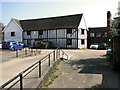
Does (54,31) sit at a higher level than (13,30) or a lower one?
lower

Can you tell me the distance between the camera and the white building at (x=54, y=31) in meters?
23.0

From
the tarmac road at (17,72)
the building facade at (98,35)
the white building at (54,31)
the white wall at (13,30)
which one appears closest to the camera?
the tarmac road at (17,72)

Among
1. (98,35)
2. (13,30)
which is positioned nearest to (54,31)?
(98,35)

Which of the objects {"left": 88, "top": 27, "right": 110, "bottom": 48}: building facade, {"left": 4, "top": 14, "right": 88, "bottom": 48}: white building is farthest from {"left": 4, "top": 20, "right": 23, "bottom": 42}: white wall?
{"left": 88, "top": 27, "right": 110, "bottom": 48}: building facade

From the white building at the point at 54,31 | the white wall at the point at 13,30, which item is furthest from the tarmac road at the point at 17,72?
the white wall at the point at 13,30

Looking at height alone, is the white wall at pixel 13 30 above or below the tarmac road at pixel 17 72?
above

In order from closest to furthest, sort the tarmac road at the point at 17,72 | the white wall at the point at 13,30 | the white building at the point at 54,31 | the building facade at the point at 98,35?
the tarmac road at the point at 17,72, the white building at the point at 54,31, the building facade at the point at 98,35, the white wall at the point at 13,30

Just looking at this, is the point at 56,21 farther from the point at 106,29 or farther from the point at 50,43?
the point at 106,29

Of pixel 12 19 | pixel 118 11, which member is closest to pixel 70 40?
pixel 118 11

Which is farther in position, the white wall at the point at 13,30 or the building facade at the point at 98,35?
the white wall at the point at 13,30

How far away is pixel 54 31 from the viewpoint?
24.4 metres

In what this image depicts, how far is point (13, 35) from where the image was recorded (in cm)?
2883

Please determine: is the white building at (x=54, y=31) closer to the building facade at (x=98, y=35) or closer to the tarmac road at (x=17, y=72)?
the building facade at (x=98, y=35)

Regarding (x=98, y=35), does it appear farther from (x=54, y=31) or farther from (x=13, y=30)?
(x=13, y=30)
